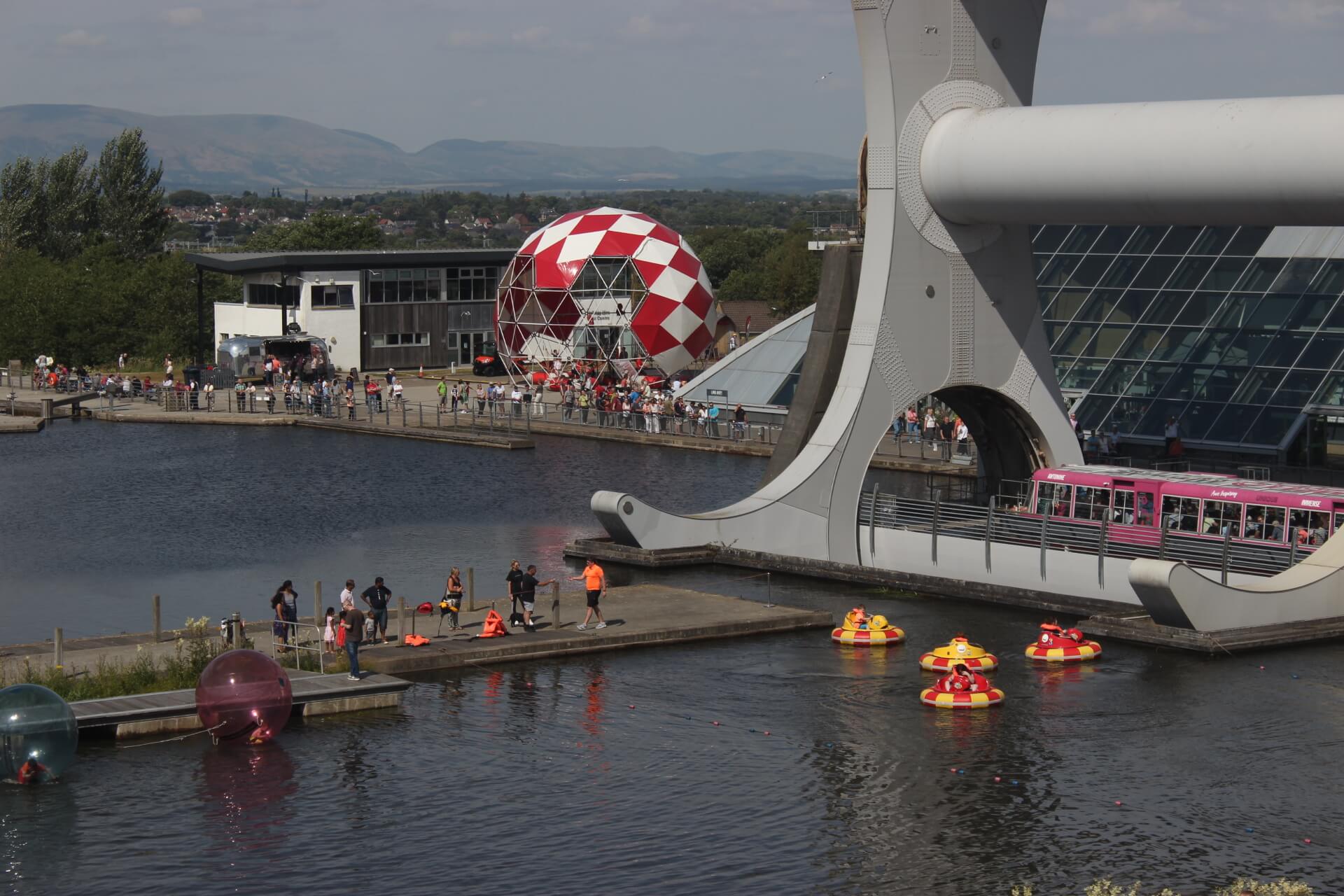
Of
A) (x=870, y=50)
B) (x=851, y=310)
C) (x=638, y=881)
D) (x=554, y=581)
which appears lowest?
(x=638, y=881)

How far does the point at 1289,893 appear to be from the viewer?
17.3 metres

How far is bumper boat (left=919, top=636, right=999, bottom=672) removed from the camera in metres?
31.4

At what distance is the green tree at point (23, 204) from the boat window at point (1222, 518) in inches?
4009

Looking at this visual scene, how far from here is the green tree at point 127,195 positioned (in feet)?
435

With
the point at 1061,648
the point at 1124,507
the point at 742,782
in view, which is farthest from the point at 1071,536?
the point at 742,782

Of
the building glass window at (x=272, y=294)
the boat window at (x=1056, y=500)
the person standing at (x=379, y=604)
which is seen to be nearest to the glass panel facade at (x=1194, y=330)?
the boat window at (x=1056, y=500)

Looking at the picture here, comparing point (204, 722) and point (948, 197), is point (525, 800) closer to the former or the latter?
point (204, 722)

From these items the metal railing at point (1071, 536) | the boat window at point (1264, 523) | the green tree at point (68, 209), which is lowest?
the metal railing at point (1071, 536)

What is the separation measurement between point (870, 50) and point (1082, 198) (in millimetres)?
5735

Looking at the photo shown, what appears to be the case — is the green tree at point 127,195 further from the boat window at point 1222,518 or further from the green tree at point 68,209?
the boat window at point 1222,518

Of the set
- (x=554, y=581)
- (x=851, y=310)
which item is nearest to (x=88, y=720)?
(x=554, y=581)

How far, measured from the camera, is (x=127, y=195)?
13338 cm

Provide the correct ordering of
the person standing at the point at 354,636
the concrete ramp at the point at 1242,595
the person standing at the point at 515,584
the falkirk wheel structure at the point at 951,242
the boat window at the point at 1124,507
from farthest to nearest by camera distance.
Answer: the boat window at the point at 1124,507 < the falkirk wheel structure at the point at 951,242 < the person standing at the point at 515,584 < the concrete ramp at the point at 1242,595 < the person standing at the point at 354,636

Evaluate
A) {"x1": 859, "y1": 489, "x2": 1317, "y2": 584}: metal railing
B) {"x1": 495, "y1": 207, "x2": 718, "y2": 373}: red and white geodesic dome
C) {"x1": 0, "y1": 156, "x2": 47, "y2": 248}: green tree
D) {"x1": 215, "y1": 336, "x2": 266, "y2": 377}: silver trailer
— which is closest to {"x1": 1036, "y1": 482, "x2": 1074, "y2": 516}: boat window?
{"x1": 859, "y1": 489, "x2": 1317, "y2": 584}: metal railing
